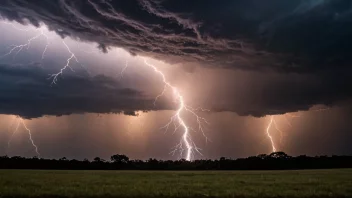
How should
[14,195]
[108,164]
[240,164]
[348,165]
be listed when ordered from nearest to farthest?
[14,195]
[348,165]
[240,164]
[108,164]

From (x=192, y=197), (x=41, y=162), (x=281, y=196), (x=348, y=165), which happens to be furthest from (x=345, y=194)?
(x=41, y=162)

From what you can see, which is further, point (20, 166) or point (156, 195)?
point (20, 166)

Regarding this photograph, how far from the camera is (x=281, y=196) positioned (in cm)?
2375

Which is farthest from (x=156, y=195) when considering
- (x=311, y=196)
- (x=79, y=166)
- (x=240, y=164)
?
(x=79, y=166)

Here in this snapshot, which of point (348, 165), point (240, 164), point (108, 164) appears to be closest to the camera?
point (348, 165)

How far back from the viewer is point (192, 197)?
76.4 ft

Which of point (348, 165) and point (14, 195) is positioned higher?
point (348, 165)

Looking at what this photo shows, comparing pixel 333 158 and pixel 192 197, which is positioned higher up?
pixel 333 158

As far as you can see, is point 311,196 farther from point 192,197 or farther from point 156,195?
point 156,195

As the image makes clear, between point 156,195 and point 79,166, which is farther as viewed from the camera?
point 79,166

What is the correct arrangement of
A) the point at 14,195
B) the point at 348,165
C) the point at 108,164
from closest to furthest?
the point at 14,195 → the point at 348,165 → the point at 108,164

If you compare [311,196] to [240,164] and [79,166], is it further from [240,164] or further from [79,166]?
[79,166]

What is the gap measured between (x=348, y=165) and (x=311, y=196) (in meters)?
91.9

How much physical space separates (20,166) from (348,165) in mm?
86763
